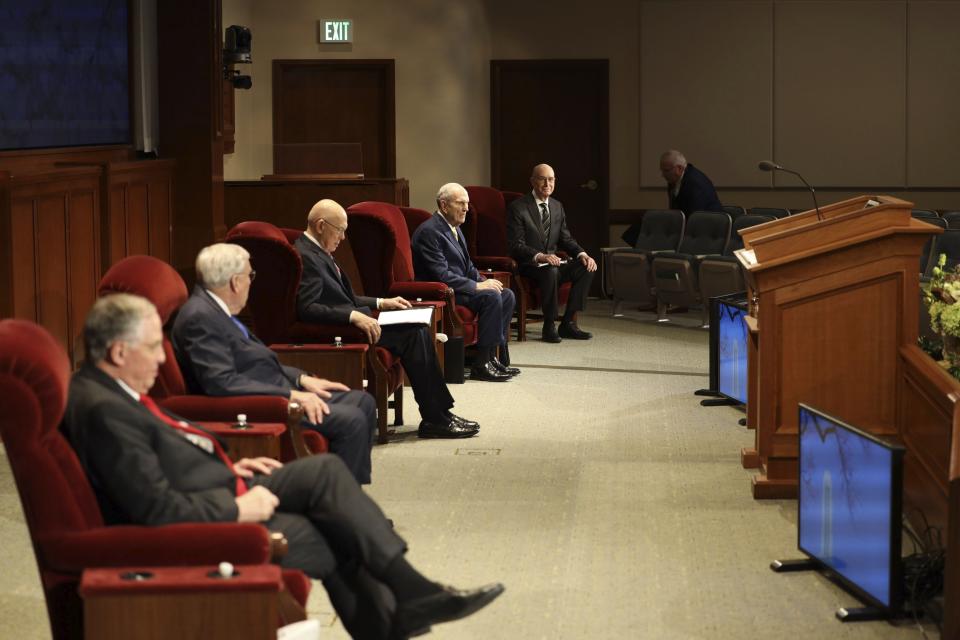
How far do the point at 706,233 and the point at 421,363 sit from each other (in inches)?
207

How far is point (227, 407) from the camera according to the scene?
450 cm

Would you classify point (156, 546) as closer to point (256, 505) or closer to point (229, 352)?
point (256, 505)

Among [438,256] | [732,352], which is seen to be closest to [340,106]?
[438,256]

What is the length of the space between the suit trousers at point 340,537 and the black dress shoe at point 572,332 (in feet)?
22.3

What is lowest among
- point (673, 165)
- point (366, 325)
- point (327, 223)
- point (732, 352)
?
point (732, 352)

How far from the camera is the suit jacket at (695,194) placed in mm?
11883

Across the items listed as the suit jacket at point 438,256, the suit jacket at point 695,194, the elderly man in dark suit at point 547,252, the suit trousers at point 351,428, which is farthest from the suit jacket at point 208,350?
the suit jacket at point 695,194

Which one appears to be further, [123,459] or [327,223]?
[327,223]

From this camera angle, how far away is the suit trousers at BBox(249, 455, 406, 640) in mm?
3395

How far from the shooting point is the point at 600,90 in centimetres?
1334

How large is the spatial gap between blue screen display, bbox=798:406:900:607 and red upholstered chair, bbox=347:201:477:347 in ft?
11.0

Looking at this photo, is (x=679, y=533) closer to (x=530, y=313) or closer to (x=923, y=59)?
(x=530, y=313)

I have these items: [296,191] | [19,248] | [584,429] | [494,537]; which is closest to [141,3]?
[296,191]

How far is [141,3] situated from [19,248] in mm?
2538
